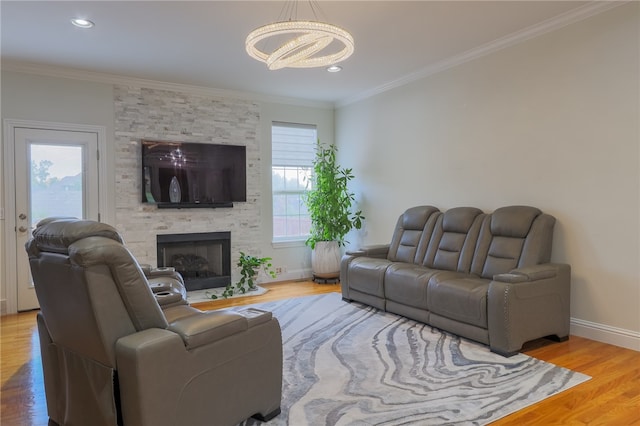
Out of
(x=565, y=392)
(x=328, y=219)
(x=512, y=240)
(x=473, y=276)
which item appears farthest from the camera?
(x=328, y=219)

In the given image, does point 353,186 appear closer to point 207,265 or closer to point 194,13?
point 207,265

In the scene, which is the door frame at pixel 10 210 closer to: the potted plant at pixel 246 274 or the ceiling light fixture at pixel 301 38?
the potted plant at pixel 246 274

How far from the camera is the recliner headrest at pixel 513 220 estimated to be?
367 cm

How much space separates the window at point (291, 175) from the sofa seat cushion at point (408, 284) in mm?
2389

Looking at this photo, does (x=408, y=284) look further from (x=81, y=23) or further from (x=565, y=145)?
A: (x=81, y=23)

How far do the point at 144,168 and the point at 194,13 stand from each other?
7.87ft

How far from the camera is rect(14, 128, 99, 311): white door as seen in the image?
4.57 metres

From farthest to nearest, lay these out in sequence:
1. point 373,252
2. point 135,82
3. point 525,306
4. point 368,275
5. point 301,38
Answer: point 135,82 → point 373,252 → point 368,275 → point 525,306 → point 301,38

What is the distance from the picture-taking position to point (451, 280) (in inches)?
142

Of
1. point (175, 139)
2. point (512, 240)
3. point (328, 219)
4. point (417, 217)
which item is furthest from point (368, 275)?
point (175, 139)

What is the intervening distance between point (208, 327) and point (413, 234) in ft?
10.8

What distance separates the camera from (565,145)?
3619 millimetres

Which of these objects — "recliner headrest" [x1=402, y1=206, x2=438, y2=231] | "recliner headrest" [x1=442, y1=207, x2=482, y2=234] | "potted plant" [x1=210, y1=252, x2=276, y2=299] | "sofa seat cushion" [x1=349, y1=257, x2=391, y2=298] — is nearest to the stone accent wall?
"potted plant" [x1=210, y1=252, x2=276, y2=299]

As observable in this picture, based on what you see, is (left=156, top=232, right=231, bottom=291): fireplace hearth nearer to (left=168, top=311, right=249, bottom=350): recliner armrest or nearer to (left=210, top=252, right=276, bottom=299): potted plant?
(left=210, top=252, right=276, bottom=299): potted plant
